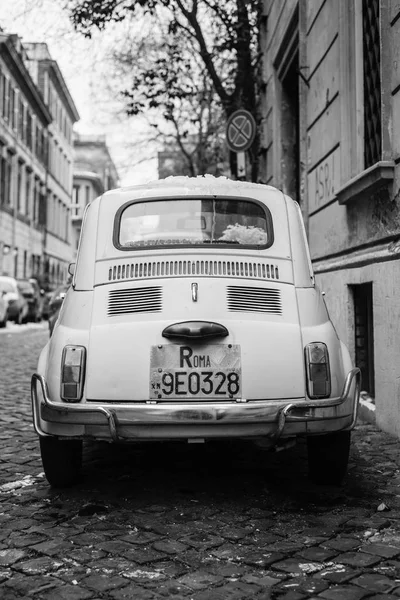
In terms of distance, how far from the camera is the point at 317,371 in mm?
3953

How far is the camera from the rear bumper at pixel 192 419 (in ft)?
12.4

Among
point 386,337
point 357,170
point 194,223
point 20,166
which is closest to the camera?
point 194,223

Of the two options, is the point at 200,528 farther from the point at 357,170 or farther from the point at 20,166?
the point at 20,166

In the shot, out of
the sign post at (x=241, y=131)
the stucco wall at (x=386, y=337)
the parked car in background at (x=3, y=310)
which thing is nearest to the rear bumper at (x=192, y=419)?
the stucco wall at (x=386, y=337)

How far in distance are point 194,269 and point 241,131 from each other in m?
6.83

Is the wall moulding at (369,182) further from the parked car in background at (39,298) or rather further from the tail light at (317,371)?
the parked car in background at (39,298)

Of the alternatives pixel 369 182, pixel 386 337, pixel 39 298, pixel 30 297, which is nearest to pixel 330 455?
pixel 386 337

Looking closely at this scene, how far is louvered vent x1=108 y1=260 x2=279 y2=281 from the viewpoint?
430 cm

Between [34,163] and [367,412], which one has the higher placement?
[34,163]

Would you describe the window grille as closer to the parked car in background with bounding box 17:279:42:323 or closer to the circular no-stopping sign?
the circular no-stopping sign

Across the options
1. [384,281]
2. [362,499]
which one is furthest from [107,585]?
[384,281]

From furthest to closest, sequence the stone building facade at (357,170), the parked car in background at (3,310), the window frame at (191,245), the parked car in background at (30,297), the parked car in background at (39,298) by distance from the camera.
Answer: the parked car in background at (39,298), the parked car in background at (30,297), the parked car in background at (3,310), the stone building facade at (357,170), the window frame at (191,245)

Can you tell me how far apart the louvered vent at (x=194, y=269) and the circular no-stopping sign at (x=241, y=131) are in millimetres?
6550

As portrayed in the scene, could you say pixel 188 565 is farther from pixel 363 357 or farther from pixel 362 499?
pixel 363 357
